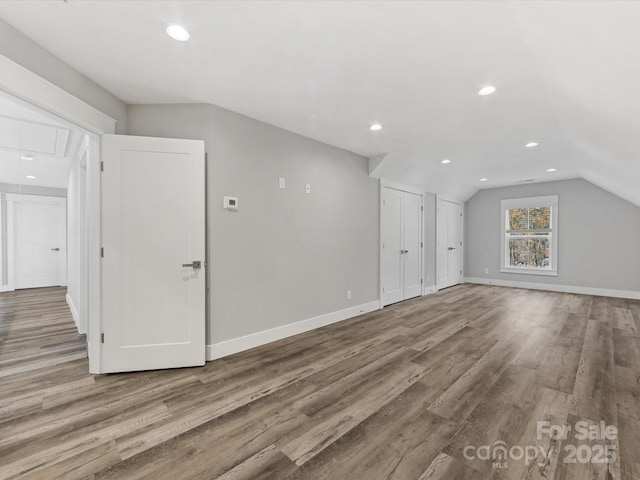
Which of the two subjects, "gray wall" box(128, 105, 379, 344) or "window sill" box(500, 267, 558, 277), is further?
"window sill" box(500, 267, 558, 277)

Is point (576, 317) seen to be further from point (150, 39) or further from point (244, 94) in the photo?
point (150, 39)

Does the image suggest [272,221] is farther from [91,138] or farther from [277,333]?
[91,138]

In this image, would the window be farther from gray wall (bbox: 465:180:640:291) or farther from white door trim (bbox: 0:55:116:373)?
white door trim (bbox: 0:55:116:373)

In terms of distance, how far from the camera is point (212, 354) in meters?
2.78

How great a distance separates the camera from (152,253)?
2.56 meters

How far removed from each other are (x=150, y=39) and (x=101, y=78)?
830mm

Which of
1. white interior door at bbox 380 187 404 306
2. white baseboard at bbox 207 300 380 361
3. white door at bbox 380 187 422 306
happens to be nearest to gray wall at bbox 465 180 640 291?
white door at bbox 380 187 422 306

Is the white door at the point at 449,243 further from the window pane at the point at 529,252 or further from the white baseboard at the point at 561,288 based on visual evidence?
the window pane at the point at 529,252

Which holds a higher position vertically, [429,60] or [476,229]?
[429,60]

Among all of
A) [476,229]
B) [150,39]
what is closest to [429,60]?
[150,39]

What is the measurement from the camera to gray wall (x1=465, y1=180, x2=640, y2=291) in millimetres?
5559

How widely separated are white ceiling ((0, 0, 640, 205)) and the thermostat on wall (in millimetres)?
943

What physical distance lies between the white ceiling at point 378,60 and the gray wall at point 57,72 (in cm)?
7

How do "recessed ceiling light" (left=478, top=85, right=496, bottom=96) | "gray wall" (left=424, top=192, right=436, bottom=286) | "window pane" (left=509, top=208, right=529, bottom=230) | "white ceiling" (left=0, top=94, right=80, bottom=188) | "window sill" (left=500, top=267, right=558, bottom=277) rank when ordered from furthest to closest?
"window pane" (left=509, top=208, right=529, bottom=230) < "window sill" (left=500, top=267, right=558, bottom=277) < "gray wall" (left=424, top=192, right=436, bottom=286) < "white ceiling" (left=0, top=94, right=80, bottom=188) < "recessed ceiling light" (left=478, top=85, right=496, bottom=96)
